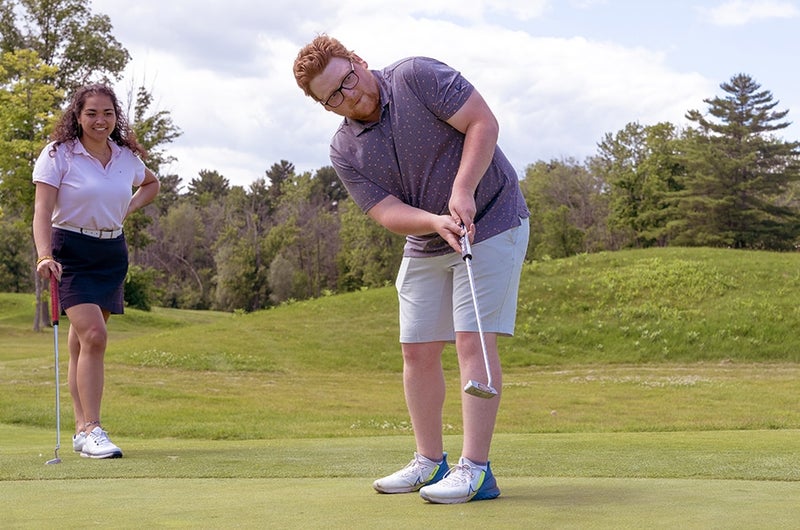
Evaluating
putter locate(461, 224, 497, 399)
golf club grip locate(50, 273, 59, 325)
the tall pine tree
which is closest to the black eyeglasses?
putter locate(461, 224, 497, 399)

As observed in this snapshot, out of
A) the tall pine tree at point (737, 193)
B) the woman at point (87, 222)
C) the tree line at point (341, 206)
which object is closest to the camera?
the woman at point (87, 222)

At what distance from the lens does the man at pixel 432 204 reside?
4.05 meters

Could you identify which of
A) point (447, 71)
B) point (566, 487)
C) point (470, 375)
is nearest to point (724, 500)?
point (566, 487)

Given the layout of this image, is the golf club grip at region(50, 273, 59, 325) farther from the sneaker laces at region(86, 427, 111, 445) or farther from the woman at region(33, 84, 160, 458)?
the sneaker laces at region(86, 427, 111, 445)

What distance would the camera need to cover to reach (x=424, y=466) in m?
4.32

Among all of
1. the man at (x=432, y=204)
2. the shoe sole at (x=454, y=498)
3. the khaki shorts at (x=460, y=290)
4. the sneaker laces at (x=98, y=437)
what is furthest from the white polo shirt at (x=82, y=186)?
the shoe sole at (x=454, y=498)

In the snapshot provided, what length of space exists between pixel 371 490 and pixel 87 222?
3.01m

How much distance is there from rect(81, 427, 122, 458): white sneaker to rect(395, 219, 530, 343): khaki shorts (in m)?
2.45

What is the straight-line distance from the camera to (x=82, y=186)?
20.9 feet

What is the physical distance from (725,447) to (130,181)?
168 inches

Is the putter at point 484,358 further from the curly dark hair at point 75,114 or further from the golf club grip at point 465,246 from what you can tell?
the curly dark hair at point 75,114

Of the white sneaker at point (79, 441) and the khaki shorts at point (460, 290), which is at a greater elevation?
the khaki shorts at point (460, 290)

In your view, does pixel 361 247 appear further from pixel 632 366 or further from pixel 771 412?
pixel 771 412

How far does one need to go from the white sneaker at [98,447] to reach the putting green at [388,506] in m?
1.47
